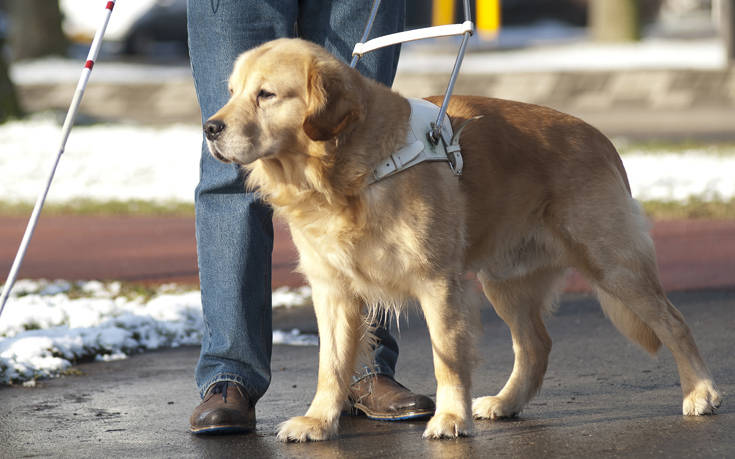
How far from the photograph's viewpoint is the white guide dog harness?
13.1 ft

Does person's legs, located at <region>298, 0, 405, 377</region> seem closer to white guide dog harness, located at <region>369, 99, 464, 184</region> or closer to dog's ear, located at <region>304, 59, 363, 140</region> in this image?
white guide dog harness, located at <region>369, 99, 464, 184</region>

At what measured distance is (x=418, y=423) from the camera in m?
4.40

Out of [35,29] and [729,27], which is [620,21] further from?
[35,29]

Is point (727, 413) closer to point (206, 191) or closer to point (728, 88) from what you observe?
point (206, 191)

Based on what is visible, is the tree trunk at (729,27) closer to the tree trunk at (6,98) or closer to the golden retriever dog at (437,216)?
the tree trunk at (6,98)

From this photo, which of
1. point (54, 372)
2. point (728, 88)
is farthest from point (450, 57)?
point (54, 372)

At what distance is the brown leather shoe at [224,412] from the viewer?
4.18 meters

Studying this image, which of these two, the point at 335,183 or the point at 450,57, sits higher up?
the point at 335,183

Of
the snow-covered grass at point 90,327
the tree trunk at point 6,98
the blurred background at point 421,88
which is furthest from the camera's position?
the tree trunk at point 6,98

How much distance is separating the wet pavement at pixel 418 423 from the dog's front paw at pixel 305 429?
0.15ft

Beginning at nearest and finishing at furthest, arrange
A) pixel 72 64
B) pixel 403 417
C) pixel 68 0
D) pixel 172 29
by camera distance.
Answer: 1. pixel 403 417
2. pixel 72 64
3. pixel 172 29
4. pixel 68 0

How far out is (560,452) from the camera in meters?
3.82

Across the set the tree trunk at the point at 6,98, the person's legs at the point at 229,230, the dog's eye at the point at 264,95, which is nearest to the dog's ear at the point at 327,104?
the dog's eye at the point at 264,95

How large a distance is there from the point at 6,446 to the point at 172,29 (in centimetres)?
2750
